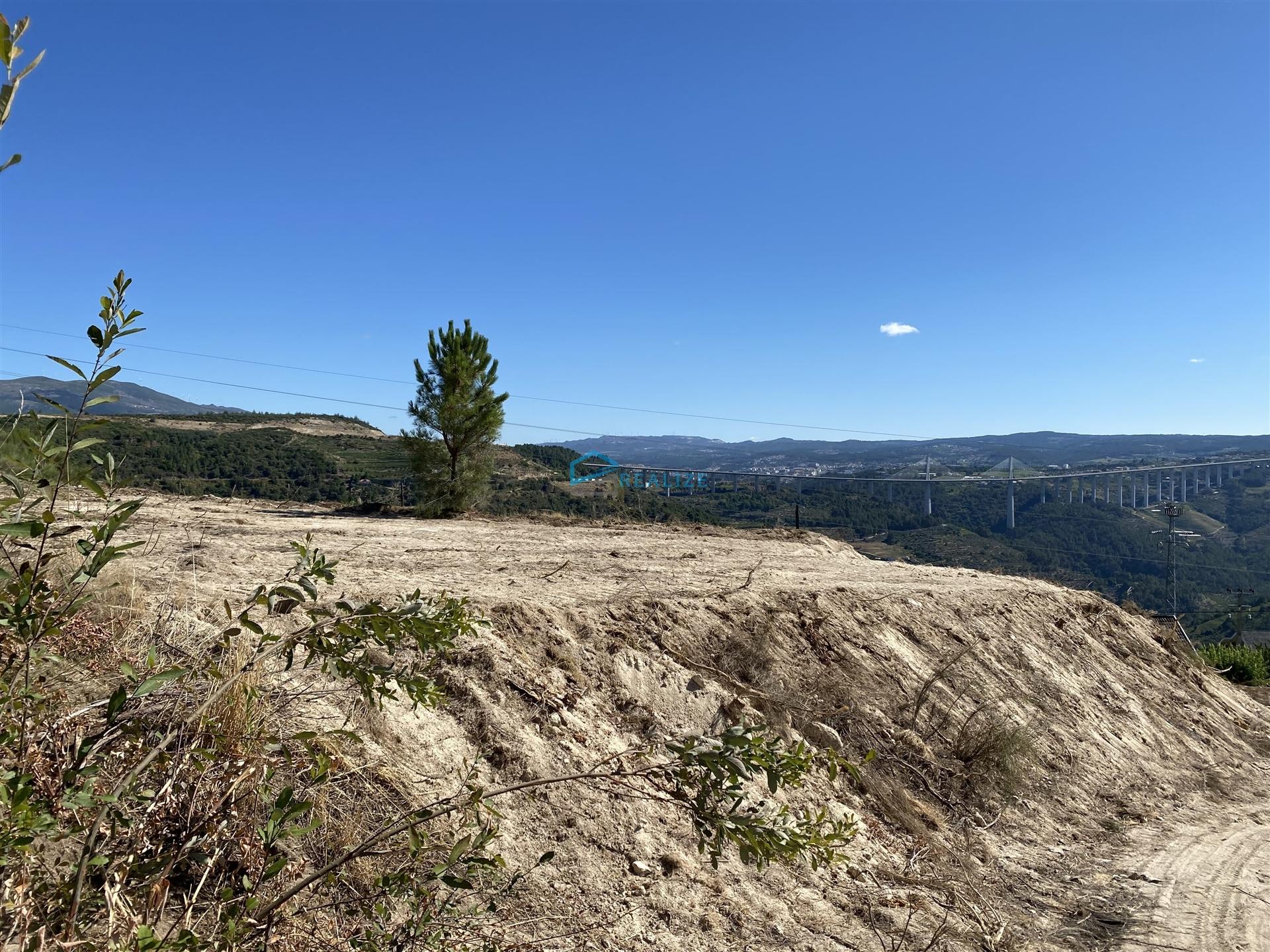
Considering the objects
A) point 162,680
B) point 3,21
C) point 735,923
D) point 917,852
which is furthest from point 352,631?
point 917,852

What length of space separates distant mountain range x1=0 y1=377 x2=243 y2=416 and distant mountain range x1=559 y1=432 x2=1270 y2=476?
3973 cm

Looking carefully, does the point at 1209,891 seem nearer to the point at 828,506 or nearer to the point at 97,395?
the point at 97,395

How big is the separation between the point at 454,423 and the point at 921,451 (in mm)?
118896

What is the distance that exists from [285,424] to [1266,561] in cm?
8239

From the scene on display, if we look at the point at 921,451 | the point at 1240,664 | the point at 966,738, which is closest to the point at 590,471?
the point at 1240,664

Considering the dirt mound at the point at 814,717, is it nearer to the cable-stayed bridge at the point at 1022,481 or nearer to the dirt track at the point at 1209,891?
the dirt track at the point at 1209,891

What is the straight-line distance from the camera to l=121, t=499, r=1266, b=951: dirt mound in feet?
17.6

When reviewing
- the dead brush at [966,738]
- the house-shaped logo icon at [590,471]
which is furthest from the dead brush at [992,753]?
the house-shaped logo icon at [590,471]

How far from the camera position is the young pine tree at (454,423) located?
21156 mm

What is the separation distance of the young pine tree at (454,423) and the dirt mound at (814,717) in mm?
4988

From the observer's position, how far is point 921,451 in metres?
128

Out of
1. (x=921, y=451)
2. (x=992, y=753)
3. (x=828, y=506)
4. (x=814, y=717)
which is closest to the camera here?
(x=814, y=717)

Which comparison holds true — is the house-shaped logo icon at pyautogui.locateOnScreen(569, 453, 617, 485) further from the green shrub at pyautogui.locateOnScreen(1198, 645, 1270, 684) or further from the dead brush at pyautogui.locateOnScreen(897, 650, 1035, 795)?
the dead brush at pyautogui.locateOnScreen(897, 650, 1035, 795)

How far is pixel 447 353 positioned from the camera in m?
21.8
